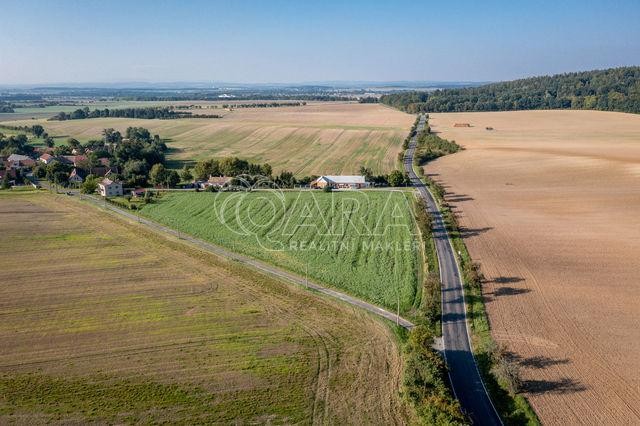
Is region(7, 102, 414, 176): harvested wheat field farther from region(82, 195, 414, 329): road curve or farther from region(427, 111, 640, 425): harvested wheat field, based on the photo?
region(82, 195, 414, 329): road curve

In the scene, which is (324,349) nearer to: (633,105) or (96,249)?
(96,249)

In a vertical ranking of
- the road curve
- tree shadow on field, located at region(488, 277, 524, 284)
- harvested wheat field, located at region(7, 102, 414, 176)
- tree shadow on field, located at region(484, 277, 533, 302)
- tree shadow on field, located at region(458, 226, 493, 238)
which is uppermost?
harvested wheat field, located at region(7, 102, 414, 176)

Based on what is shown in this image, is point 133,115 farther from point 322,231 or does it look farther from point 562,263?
point 562,263

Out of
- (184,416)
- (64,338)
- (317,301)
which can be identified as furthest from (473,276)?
(64,338)

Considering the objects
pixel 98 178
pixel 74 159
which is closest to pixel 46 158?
pixel 74 159

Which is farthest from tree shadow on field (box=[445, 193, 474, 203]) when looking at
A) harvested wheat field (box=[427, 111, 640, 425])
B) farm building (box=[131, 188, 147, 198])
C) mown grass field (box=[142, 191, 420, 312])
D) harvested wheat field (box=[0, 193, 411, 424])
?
farm building (box=[131, 188, 147, 198])

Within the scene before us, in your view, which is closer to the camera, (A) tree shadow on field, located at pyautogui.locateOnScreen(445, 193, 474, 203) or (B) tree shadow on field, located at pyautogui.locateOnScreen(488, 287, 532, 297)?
(B) tree shadow on field, located at pyautogui.locateOnScreen(488, 287, 532, 297)

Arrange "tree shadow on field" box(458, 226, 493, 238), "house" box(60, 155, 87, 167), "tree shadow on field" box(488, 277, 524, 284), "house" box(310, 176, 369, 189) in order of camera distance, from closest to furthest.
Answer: "tree shadow on field" box(488, 277, 524, 284)
"tree shadow on field" box(458, 226, 493, 238)
"house" box(310, 176, 369, 189)
"house" box(60, 155, 87, 167)
